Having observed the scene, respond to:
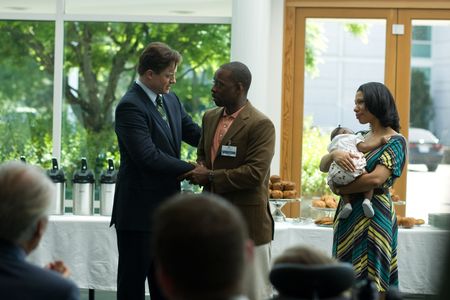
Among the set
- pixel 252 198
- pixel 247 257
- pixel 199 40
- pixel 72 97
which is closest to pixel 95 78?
pixel 72 97

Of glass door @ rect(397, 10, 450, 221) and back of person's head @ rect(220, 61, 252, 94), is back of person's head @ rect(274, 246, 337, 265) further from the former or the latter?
glass door @ rect(397, 10, 450, 221)

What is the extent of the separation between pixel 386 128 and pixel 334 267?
261cm

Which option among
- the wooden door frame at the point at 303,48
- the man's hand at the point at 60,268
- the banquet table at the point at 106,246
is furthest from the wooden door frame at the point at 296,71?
the man's hand at the point at 60,268

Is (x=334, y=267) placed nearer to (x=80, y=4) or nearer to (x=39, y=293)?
(x=39, y=293)

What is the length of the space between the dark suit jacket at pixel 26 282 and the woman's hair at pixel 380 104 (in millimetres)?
2801

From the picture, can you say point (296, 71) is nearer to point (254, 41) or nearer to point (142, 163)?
point (254, 41)

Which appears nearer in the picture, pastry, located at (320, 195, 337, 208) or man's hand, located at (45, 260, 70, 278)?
man's hand, located at (45, 260, 70, 278)

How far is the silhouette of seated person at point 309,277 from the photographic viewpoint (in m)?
2.35

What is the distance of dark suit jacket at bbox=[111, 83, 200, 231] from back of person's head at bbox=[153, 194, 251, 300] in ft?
9.87

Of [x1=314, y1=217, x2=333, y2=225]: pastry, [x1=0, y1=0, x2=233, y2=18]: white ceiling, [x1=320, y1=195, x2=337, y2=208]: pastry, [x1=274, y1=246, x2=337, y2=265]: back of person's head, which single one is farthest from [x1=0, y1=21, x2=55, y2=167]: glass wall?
[x1=274, y1=246, x2=337, y2=265]: back of person's head

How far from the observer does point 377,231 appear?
4.81 metres

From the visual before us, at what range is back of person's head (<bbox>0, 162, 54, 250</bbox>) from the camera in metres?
2.36

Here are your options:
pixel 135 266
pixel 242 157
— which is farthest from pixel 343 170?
pixel 135 266

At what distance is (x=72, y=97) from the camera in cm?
829
